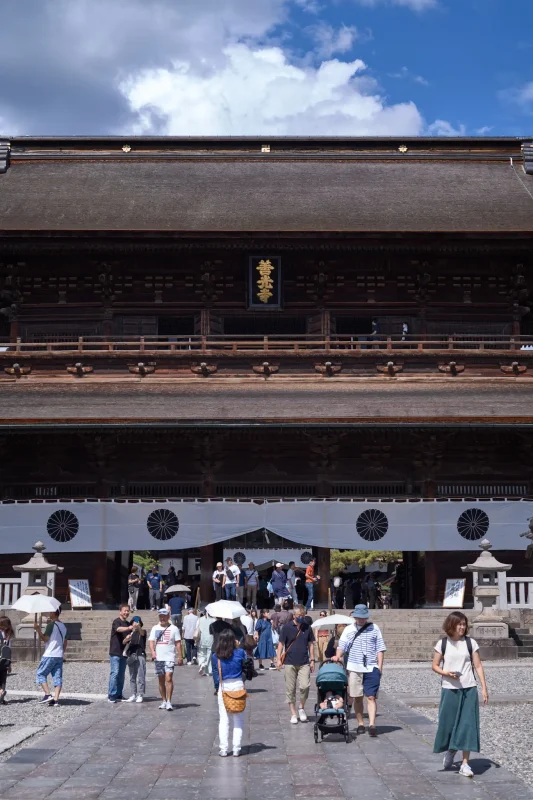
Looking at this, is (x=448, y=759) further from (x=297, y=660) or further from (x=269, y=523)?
(x=269, y=523)

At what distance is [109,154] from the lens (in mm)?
39219

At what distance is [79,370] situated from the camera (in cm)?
3120

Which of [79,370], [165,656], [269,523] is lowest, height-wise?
[165,656]

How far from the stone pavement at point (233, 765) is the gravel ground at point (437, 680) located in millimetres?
2857

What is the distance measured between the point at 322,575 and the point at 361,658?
13.4 m

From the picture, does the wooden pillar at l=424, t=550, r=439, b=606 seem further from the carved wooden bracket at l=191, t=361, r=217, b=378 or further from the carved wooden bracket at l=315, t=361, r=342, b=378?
the carved wooden bracket at l=191, t=361, r=217, b=378

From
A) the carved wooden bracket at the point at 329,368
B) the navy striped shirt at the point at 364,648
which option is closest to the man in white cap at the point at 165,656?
the navy striped shirt at the point at 364,648

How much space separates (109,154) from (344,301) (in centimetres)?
1255

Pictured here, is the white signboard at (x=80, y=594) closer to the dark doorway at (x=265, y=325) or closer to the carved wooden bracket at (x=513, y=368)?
the dark doorway at (x=265, y=325)

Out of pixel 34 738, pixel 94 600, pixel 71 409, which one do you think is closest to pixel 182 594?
pixel 94 600

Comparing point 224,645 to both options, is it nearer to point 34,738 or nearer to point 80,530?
point 34,738

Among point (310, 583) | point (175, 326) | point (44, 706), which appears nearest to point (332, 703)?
point (44, 706)

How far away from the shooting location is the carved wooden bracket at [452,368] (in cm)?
3114

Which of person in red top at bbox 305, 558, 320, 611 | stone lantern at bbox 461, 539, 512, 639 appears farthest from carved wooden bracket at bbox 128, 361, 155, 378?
stone lantern at bbox 461, 539, 512, 639
